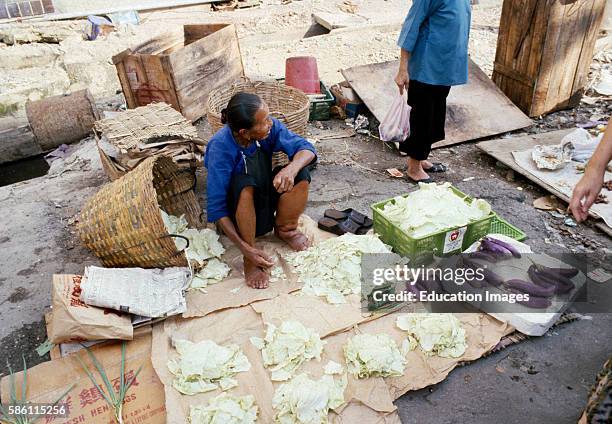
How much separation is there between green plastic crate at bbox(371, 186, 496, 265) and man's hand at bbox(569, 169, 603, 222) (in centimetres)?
92

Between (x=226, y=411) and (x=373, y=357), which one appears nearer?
(x=226, y=411)

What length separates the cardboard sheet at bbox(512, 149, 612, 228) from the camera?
3506mm

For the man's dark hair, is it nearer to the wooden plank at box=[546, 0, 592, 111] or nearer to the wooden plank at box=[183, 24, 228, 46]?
the wooden plank at box=[183, 24, 228, 46]

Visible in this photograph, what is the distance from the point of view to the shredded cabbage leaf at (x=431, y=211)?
9.73 ft

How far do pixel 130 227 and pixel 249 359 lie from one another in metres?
1.05

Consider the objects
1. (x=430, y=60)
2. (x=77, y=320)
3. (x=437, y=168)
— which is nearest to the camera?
(x=77, y=320)

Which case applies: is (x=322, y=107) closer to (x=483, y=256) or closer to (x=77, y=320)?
(x=483, y=256)

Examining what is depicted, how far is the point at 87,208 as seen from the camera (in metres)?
3.08

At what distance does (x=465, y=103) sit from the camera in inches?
199

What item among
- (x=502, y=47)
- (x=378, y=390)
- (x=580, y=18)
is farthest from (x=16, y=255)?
(x=580, y=18)

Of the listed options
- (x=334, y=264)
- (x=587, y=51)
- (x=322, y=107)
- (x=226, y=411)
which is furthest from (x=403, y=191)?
(x=587, y=51)

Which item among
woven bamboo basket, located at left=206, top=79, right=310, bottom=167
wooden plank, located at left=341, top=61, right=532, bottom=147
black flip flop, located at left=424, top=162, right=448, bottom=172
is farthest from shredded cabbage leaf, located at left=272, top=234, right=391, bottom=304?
wooden plank, located at left=341, top=61, right=532, bottom=147

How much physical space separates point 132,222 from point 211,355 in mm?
926

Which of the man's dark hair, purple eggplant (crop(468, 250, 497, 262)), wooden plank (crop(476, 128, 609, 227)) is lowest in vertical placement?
wooden plank (crop(476, 128, 609, 227))
